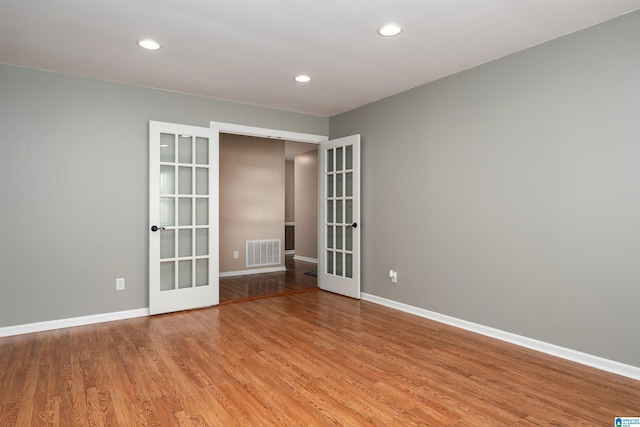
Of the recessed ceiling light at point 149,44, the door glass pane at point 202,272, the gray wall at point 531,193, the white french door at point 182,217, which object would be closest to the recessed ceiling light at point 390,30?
the gray wall at point 531,193

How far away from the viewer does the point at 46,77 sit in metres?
3.62

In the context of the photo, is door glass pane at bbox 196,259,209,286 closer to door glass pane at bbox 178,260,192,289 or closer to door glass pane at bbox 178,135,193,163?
door glass pane at bbox 178,260,192,289

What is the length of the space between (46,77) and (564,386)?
197 inches

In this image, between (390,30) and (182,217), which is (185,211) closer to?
(182,217)

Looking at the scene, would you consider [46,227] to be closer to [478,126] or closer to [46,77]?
[46,77]

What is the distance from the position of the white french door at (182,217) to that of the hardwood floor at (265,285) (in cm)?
52

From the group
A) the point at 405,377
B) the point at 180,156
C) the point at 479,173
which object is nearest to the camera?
the point at 405,377

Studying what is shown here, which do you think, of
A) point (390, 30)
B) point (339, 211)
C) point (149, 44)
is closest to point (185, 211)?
point (149, 44)

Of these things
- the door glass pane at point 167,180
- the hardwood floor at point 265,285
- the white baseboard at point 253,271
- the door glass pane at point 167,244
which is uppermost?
the door glass pane at point 167,180

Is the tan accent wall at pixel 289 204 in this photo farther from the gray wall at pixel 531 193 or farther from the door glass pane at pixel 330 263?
the gray wall at pixel 531 193

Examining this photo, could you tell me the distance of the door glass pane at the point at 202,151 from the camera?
14.4ft

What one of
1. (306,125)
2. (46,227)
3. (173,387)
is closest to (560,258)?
(173,387)

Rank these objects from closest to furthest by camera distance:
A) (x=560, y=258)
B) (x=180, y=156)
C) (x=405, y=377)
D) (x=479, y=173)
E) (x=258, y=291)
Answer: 1. (x=405, y=377)
2. (x=560, y=258)
3. (x=479, y=173)
4. (x=180, y=156)
5. (x=258, y=291)

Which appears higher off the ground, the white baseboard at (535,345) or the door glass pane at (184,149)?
the door glass pane at (184,149)
